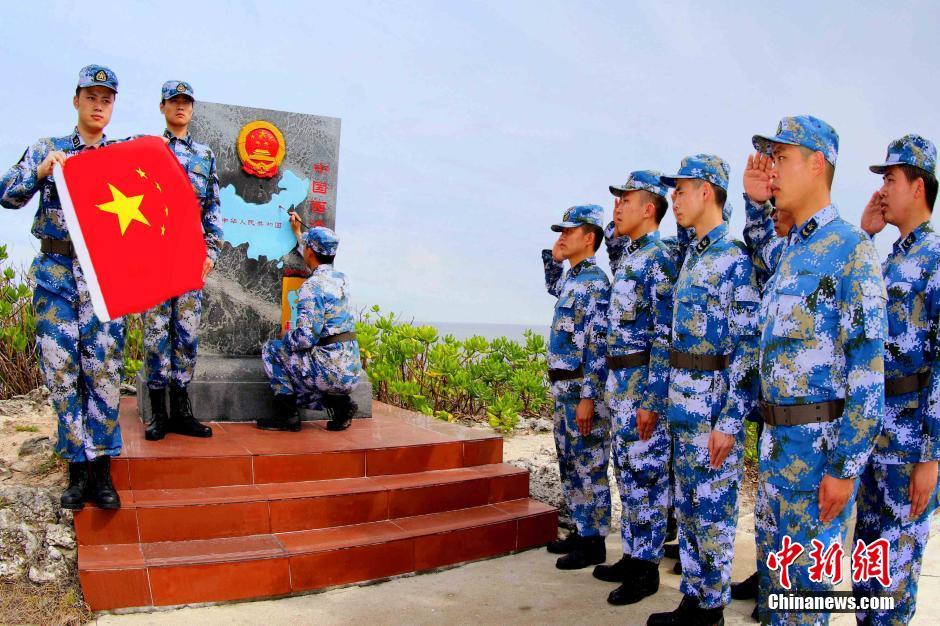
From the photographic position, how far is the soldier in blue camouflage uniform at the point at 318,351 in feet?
16.6

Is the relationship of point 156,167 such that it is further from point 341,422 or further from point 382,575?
point 382,575

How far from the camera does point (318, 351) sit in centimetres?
510

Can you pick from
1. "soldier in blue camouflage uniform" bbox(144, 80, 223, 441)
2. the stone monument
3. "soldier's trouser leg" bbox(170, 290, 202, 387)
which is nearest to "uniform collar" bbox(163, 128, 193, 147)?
"soldier in blue camouflage uniform" bbox(144, 80, 223, 441)

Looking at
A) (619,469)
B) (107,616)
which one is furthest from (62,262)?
(619,469)

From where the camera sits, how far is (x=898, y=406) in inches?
118

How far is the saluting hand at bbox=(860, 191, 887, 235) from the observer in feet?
11.4

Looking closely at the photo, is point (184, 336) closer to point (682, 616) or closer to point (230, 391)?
point (230, 391)

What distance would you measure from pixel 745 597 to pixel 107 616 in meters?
3.24

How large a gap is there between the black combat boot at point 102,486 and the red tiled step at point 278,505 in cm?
6

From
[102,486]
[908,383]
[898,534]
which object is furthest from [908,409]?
[102,486]

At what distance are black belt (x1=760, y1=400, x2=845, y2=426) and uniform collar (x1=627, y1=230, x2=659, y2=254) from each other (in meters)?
1.81

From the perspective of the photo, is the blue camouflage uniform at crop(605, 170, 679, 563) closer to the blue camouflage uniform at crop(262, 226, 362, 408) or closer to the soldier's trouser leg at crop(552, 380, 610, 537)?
the soldier's trouser leg at crop(552, 380, 610, 537)

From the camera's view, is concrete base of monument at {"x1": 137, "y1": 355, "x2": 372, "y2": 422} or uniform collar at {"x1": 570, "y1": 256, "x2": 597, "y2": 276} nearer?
uniform collar at {"x1": 570, "y1": 256, "x2": 597, "y2": 276}

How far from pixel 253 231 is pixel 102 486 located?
2.34 metres
